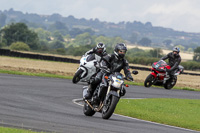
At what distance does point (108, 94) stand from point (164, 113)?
3.90 meters

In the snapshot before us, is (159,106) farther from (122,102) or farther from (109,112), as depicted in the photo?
(109,112)

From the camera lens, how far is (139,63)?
74812mm

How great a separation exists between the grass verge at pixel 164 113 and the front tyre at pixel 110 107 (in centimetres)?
192

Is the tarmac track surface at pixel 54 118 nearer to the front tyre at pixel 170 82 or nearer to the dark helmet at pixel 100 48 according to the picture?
the dark helmet at pixel 100 48

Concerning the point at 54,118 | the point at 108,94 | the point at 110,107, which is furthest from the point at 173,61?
the point at 54,118

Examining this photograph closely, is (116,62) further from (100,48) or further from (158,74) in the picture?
(158,74)

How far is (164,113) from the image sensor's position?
1473 cm

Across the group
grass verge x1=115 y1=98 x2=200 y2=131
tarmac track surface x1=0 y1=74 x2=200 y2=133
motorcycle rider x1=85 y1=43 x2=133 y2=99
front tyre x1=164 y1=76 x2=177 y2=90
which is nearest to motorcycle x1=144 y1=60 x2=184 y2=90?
front tyre x1=164 y1=76 x2=177 y2=90

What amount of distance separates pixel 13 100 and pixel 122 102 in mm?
4503

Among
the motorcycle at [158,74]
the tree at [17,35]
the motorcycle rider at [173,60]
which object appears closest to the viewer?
the motorcycle at [158,74]

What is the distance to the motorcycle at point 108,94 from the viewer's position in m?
11.2

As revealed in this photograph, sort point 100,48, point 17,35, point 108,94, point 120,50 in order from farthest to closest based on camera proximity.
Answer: point 17,35, point 100,48, point 120,50, point 108,94

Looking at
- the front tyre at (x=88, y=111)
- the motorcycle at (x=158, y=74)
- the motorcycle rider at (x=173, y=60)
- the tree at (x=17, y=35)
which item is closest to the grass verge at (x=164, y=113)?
the front tyre at (x=88, y=111)

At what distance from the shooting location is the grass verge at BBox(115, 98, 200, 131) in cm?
1283
